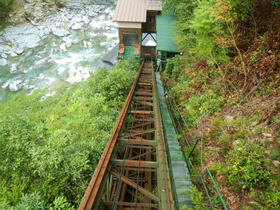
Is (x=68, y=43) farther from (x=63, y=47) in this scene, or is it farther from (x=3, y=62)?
(x=3, y=62)

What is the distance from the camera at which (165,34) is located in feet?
51.7

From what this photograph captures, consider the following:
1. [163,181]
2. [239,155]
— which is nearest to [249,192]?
[239,155]

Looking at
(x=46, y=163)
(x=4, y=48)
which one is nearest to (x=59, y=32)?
(x=4, y=48)

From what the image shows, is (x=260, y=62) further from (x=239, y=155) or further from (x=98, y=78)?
(x=98, y=78)

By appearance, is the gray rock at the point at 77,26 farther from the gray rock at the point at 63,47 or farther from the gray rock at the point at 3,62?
the gray rock at the point at 3,62

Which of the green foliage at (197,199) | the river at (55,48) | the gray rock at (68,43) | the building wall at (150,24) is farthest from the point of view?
the gray rock at (68,43)

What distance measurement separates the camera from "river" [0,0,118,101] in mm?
23734

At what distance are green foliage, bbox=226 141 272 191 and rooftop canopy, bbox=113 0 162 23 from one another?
692 inches

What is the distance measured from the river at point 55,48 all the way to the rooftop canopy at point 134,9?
9.26 meters

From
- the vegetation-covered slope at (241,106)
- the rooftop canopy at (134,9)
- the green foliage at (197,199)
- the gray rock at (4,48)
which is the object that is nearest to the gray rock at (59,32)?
the gray rock at (4,48)

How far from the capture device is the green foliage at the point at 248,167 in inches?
130

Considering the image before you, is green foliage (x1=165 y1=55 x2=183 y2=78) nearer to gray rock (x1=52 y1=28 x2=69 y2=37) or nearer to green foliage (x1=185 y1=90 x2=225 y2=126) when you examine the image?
green foliage (x1=185 y1=90 x2=225 y2=126)

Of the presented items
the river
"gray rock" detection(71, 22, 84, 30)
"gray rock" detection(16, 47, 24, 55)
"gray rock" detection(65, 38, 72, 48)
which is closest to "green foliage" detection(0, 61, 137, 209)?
the river

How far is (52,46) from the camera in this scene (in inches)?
1196
